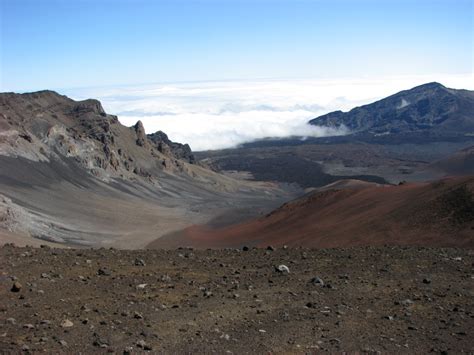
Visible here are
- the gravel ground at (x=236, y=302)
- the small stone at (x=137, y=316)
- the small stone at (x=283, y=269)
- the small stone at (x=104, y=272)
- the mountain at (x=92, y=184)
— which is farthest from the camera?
the mountain at (x=92, y=184)

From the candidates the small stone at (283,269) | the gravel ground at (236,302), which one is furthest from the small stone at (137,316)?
the small stone at (283,269)

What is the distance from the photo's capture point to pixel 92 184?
298ft

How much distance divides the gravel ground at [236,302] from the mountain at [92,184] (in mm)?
27961

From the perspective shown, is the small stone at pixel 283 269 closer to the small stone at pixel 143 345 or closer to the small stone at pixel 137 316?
the small stone at pixel 137 316

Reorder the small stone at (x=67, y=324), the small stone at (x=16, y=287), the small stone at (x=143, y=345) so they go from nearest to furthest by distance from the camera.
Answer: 1. the small stone at (x=143, y=345)
2. the small stone at (x=67, y=324)
3. the small stone at (x=16, y=287)

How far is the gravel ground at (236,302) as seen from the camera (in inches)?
445

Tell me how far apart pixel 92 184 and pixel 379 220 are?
219 ft

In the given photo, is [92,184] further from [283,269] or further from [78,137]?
[283,269]

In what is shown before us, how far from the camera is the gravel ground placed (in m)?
11.3

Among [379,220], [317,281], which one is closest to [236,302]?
[317,281]

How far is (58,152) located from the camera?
308ft

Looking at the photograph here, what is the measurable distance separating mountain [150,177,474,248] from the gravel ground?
7.12 m

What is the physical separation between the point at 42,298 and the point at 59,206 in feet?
199

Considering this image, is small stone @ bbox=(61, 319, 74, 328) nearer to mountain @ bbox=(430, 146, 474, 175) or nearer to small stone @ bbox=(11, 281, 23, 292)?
small stone @ bbox=(11, 281, 23, 292)
